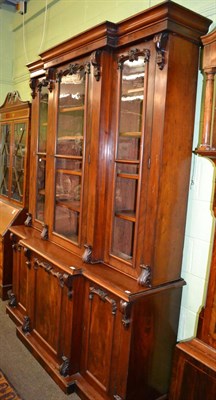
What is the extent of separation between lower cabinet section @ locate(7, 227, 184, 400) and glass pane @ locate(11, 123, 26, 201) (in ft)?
3.67

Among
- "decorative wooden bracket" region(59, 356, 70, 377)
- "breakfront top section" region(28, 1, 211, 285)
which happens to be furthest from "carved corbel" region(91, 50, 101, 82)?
"decorative wooden bracket" region(59, 356, 70, 377)

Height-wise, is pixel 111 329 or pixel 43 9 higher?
pixel 43 9

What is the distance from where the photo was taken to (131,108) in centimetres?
198

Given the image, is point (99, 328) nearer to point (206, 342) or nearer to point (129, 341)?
point (129, 341)

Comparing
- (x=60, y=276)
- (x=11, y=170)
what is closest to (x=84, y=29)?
(x=11, y=170)

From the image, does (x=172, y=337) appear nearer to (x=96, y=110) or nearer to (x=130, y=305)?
(x=130, y=305)

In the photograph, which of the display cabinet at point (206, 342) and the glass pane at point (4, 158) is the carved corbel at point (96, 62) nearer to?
the display cabinet at point (206, 342)

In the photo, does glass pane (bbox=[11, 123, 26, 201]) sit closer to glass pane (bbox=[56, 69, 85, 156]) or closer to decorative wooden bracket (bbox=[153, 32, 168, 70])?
glass pane (bbox=[56, 69, 85, 156])

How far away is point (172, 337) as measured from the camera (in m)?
2.04

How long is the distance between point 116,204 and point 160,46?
0.96 m

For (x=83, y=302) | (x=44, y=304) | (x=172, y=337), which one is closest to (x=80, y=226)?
(x=83, y=302)

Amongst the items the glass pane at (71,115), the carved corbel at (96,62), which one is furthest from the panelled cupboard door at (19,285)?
the carved corbel at (96,62)

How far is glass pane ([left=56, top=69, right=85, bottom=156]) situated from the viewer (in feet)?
7.47

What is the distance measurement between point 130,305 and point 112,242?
0.47 meters
